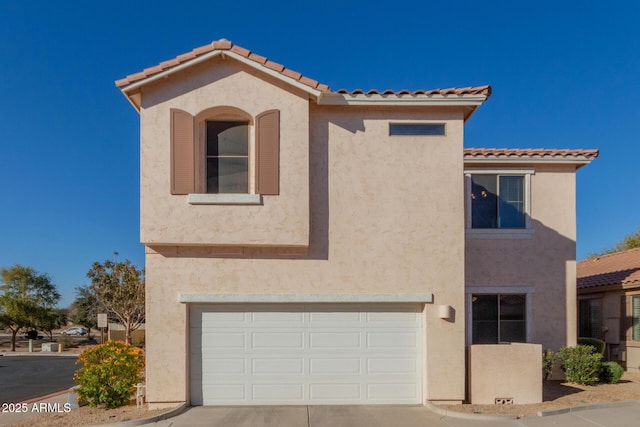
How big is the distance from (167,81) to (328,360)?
6.54 meters

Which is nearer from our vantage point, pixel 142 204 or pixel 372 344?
pixel 142 204

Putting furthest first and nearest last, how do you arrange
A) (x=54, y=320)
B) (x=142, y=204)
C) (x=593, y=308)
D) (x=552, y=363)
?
(x=54, y=320), (x=593, y=308), (x=552, y=363), (x=142, y=204)

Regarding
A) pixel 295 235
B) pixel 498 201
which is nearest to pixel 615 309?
pixel 498 201

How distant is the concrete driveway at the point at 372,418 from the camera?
795cm

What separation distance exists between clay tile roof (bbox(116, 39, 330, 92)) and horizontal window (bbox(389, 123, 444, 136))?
181cm

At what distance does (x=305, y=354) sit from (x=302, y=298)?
118cm

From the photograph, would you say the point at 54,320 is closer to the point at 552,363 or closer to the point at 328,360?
the point at 328,360

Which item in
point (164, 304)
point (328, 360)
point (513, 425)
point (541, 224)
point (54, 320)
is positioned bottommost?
point (54, 320)

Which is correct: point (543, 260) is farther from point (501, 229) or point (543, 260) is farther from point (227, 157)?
point (227, 157)

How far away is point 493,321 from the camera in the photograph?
472 inches

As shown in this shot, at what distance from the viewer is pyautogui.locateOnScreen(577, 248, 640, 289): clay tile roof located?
14.2 meters

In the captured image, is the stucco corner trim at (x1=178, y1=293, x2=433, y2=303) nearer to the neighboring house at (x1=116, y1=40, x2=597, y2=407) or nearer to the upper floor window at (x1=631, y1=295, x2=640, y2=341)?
the neighboring house at (x1=116, y1=40, x2=597, y2=407)

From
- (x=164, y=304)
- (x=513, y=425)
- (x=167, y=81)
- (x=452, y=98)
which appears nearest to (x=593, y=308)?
(x=513, y=425)

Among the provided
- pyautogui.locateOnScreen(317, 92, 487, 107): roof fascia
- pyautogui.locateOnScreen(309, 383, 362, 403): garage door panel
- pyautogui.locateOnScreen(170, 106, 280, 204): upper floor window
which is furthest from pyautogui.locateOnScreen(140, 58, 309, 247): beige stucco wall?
pyautogui.locateOnScreen(309, 383, 362, 403): garage door panel
